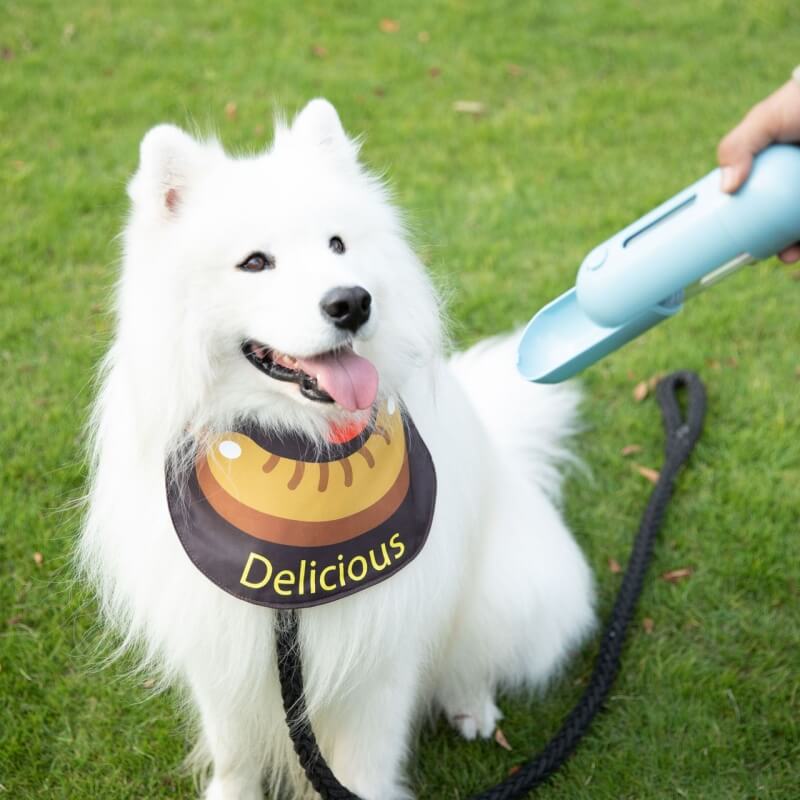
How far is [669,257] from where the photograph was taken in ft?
5.81

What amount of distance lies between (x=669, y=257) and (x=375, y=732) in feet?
4.80

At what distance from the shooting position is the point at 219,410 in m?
1.93

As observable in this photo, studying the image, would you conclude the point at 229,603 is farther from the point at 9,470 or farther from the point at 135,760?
the point at 9,470

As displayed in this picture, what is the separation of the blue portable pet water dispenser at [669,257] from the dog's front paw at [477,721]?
121cm

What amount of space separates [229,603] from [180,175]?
99 cm

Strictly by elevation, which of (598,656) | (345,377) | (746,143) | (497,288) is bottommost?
(598,656)

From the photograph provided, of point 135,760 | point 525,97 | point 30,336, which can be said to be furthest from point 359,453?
point 525,97

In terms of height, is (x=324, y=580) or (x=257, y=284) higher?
(x=257, y=284)

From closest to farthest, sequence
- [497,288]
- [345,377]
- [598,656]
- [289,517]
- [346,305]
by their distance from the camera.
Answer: [346,305] < [345,377] < [289,517] < [598,656] < [497,288]

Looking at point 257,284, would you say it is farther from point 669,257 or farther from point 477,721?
point 477,721

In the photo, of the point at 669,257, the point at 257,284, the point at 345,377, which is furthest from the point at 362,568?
the point at 669,257

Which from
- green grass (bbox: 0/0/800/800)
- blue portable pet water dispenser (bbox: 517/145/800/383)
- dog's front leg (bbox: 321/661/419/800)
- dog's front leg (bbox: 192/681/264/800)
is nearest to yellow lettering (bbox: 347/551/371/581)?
dog's front leg (bbox: 321/661/419/800)

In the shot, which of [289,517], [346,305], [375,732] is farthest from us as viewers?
[375,732]

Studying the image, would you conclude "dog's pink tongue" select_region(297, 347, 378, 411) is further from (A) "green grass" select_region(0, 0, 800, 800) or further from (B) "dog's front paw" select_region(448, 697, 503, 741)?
(B) "dog's front paw" select_region(448, 697, 503, 741)
